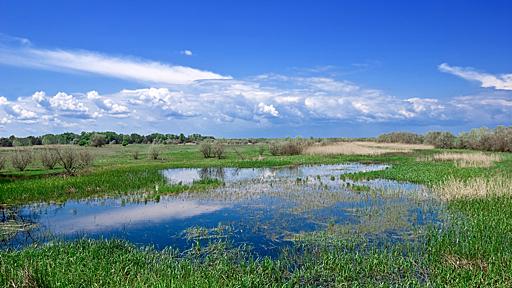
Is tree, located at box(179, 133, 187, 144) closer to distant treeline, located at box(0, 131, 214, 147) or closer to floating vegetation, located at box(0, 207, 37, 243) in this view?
distant treeline, located at box(0, 131, 214, 147)

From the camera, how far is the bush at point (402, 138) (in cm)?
8328

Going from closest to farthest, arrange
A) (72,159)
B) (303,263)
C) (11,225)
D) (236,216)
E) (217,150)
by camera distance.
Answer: (303,263) → (11,225) → (236,216) → (72,159) → (217,150)

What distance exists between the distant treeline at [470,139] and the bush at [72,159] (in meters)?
58.1

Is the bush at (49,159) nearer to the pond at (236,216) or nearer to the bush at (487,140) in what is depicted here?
the pond at (236,216)

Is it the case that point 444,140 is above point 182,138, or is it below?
below

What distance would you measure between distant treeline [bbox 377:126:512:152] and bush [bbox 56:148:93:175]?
58.1 meters

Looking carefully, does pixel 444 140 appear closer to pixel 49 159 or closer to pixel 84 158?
pixel 84 158

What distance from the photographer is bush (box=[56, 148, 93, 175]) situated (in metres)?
31.4

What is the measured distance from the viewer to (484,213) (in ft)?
47.4

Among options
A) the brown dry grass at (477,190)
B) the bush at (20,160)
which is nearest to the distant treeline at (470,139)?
the brown dry grass at (477,190)

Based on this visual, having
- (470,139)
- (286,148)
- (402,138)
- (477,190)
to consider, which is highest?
(402,138)

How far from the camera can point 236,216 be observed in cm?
1677

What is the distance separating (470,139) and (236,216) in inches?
2397

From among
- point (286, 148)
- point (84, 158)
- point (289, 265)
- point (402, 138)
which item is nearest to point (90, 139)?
point (286, 148)
